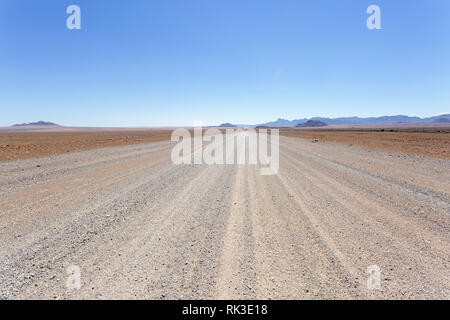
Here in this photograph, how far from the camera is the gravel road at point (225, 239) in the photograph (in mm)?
2695

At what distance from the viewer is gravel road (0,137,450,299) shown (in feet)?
8.84

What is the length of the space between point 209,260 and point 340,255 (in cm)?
191

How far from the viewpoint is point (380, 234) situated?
403 centimetres

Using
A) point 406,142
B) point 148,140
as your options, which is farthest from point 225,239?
point 148,140

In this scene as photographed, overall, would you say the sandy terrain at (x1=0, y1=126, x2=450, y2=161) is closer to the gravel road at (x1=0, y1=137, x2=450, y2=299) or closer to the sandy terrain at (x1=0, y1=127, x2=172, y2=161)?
the sandy terrain at (x1=0, y1=127, x2=172, y2=161)

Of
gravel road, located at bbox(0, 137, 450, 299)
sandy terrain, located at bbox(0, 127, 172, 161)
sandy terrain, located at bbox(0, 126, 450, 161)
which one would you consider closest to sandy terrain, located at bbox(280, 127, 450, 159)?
sandy terrain, located at bbox(0, 126, 450, 161)

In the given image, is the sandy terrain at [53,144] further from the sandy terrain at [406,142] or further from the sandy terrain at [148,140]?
the sandy terrain at [406,142]

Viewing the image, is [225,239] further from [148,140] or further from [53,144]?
[148,140]

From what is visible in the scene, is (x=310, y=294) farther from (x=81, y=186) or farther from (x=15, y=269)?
(x=81, y=186)

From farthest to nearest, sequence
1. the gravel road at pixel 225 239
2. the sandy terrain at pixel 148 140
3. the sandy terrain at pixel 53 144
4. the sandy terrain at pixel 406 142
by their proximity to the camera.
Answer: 1. the sandy terrain at pixel 406 142
2. the sandy terrain at pixel 148 140
3. the sandy terrain at pixel 53 144
4. the gravel road at pixel 225 239

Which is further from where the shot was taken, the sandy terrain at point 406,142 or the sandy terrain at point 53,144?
the sandy terrain at point 406,142

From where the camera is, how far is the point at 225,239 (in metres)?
3.89

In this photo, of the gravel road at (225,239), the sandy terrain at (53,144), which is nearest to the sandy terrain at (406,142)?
the gravel road at (225,239)

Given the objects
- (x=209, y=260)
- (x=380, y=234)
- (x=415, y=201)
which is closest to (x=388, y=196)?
(x=415, y=201)
